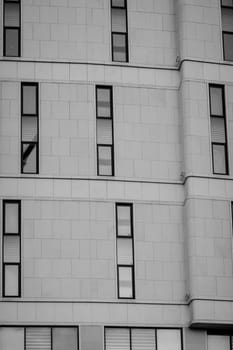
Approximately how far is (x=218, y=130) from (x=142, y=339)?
8.69 metres

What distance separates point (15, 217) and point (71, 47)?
7.23 metres

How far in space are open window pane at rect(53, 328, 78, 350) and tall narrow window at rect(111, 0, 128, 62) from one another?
11.0 metres

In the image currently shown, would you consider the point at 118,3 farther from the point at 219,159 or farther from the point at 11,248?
the point at 11,248

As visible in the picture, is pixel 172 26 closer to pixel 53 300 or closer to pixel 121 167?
pixel 121 167

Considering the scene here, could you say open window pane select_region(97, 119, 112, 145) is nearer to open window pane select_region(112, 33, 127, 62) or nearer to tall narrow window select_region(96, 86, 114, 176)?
tall narrow window select_region(96, 86, 114, 176)

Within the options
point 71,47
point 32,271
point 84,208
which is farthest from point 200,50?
point 32,271

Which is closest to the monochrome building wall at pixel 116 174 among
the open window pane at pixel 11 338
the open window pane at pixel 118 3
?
the open window pane at pixel 11 338

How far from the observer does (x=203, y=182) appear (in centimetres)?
4378

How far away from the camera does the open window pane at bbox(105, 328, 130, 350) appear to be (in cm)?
4206

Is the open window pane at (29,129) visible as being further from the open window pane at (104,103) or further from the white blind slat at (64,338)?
the white blind slat at (64,338)

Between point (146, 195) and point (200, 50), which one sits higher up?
point (200, 50)

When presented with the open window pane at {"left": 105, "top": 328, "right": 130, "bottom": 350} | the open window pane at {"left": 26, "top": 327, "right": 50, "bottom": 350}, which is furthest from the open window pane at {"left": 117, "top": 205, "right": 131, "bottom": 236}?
the open window pane at {"left": 26, "top": 327, "right": 50, "bottom": 350}

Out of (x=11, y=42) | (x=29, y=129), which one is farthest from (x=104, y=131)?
(x=11, y=42)

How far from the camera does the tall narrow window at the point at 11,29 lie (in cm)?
4534
